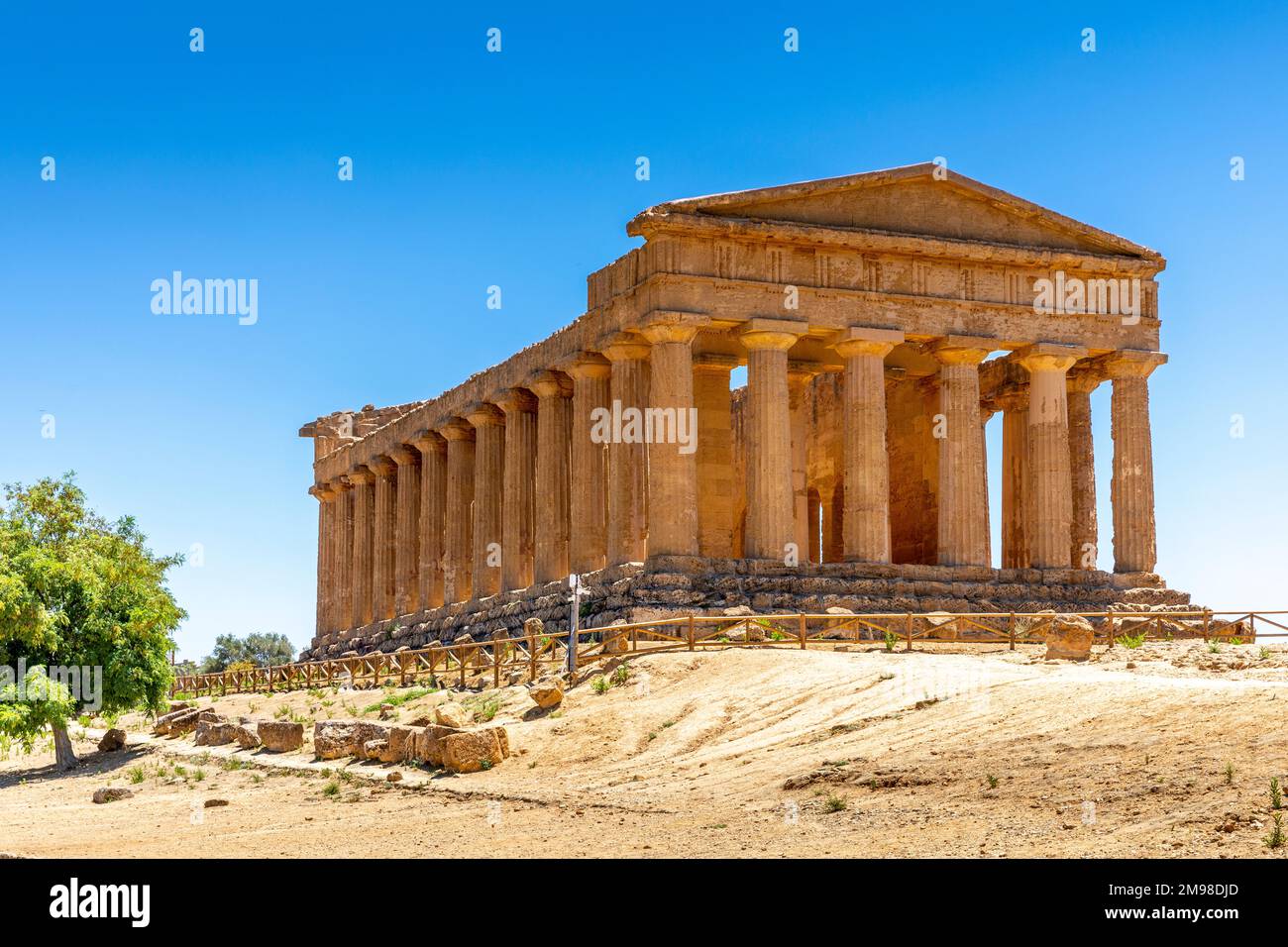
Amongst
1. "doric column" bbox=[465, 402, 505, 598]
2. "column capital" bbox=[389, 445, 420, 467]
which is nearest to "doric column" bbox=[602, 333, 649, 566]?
"doric column" bbox=[465, 402, 505, 598]

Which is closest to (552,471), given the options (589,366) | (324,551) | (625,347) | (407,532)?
(589,366)

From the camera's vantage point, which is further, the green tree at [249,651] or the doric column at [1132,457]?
the green tree at [249,651]

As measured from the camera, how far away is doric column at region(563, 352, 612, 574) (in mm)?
47156

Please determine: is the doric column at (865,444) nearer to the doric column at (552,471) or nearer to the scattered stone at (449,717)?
the doric column at (552,471)

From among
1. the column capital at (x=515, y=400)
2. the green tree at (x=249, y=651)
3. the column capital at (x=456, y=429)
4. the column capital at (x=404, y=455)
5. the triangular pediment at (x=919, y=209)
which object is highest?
the triangular pediment at (x=919, y=209)

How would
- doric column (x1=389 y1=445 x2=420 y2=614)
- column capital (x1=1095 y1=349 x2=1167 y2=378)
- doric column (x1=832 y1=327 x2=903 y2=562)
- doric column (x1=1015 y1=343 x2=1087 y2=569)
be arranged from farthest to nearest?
doric column (x1=389 y1=445 x2=420 y2=614) < column capital (x1=1095 y1=349 x2=1167 y2=378) < doric column (x1=1015 y1=343 x2=1087 y2=569) < doric column (x1=832 y1=327 x2=903 y2=562)

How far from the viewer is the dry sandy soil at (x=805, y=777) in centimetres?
1877

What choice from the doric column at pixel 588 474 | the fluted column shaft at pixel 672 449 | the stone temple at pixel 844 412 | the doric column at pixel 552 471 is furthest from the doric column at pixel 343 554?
the fluted column shaft at pixel 672 449

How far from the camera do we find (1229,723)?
20.3 m

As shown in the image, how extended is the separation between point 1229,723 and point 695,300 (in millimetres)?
24314

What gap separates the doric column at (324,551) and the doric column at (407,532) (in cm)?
875

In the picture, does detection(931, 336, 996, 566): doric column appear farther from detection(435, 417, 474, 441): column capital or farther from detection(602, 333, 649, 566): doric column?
detection(435, 417, 474, 441): column capital

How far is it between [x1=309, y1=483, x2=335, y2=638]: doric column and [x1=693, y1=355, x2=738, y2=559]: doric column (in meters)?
26.9
